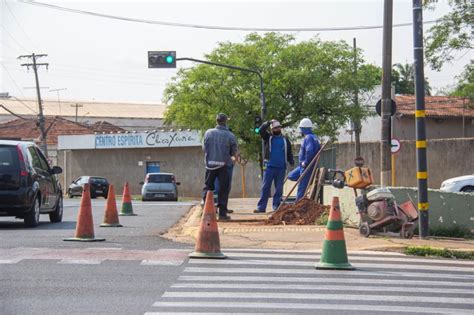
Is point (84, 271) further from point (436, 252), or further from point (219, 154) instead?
point (219, 154)

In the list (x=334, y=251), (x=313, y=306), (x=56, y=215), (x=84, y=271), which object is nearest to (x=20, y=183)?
(x=56, y=215)

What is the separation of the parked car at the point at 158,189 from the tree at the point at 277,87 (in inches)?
136

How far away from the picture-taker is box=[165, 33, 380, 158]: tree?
39.1 meters

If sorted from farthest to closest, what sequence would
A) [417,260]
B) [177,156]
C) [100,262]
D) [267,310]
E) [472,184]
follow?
[177,156] < [472,184] < [417,260] < [100,262] < [267,310]

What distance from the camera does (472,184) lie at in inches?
978

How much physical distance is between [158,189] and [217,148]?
2706 cm

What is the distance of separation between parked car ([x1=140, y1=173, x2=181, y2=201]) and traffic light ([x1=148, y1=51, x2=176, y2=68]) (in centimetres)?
1064

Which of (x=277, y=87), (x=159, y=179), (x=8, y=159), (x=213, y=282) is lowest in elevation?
(x=213, y=282)

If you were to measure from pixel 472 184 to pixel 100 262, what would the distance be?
16915mm

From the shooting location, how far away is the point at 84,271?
9.62m

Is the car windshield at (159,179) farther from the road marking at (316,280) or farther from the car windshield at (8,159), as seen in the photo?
the road marking at (316,280)

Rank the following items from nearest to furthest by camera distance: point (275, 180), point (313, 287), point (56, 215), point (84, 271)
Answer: point (313, 287) → point (84, 271) → point (275, 180) → point (56, 215)

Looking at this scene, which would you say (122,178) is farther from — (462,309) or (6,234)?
(462,309)

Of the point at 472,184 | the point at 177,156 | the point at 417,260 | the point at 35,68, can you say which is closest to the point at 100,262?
the point at 417,260
